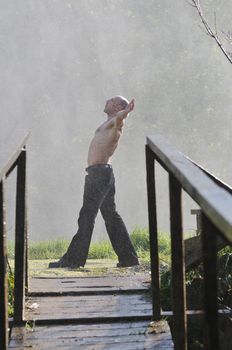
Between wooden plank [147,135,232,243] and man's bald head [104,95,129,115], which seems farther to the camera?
man's bald head [104,95,129,115]

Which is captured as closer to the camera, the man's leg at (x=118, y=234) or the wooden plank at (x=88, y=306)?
the wooden plank at (x=88, y=306)

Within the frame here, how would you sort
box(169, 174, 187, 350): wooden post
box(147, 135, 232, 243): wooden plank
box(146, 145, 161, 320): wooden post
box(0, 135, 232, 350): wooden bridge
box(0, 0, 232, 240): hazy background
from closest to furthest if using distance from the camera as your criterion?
box(147, 135, 232, 243): wooden plank < box(0, 135, 232, 350): wooden bridge < box(169, 174, 187, 350): wooden post < box(146, 145, 161, 320): wooden post < box(0, 0, 232, 240): hazy background

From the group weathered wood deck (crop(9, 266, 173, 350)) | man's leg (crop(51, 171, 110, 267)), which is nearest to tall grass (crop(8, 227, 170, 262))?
man's leg (crop(51, 171, 110, 267))

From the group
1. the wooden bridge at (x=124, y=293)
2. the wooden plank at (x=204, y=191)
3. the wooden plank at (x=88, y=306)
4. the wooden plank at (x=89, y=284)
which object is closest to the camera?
the wooden plank at (x=204, y=191)

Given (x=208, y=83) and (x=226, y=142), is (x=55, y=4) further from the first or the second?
(x=226, y=142)

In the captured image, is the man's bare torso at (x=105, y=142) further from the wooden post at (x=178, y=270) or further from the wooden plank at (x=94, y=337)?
the wooden post at (x=178, y=270)

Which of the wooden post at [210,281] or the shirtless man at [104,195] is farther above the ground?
the shirtless man at [104,195]

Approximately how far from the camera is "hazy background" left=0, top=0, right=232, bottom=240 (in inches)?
774

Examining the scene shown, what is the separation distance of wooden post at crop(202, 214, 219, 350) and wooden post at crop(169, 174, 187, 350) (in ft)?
3.16

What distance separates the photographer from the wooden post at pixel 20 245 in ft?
12.5

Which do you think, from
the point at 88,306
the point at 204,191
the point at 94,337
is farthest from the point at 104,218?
the point at 204,191

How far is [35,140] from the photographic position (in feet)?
64.6

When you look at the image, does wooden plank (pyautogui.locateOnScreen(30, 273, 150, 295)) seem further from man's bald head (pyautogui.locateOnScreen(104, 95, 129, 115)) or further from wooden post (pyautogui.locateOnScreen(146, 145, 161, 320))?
man's bald head (pyautogui.locateOnScreen(104, 95, 129, 115))

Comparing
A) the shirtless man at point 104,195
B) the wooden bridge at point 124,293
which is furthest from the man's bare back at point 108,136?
the wooden bridge at point 124,293
